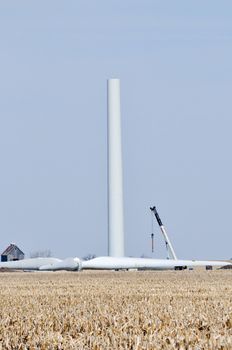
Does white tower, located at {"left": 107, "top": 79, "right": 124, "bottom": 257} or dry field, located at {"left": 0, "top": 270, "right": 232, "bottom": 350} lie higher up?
white tower, located at {"left": 107, "top": 79, "right": 124, "bottom": 257}

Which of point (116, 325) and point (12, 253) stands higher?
point (12, 253)

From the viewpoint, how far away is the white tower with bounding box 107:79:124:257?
398 feet

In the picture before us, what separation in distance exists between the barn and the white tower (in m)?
62.2

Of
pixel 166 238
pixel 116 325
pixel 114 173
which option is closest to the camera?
pixel 116 325

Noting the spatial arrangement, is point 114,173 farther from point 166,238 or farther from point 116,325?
point 116,325

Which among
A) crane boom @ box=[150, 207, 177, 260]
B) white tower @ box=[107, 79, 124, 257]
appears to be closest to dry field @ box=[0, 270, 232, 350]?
white tower @ box=[107, 79, 124, 257]

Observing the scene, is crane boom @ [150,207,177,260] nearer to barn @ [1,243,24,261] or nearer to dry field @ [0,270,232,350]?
barn @ [1,243,24,261]

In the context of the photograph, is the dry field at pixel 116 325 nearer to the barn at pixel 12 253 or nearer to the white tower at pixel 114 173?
the white tower at pixel 114 173

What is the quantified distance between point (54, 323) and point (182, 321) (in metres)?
3.19

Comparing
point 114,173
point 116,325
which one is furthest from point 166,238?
point 116,325

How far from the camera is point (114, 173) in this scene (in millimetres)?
122625

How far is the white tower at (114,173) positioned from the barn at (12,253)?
62.2 metres

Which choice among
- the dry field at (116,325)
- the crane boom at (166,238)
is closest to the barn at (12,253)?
the crane boom at (166,238)

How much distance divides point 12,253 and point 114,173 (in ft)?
228
